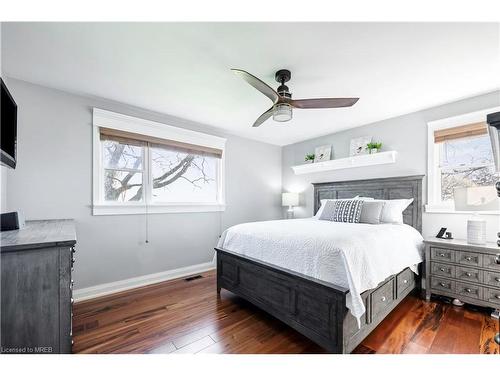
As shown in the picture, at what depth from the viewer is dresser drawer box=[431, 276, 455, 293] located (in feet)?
8.07

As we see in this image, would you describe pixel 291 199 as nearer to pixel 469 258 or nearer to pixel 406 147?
pixel 406 147

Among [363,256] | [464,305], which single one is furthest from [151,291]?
[464,305]

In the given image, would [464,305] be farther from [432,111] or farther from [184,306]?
[184,306]

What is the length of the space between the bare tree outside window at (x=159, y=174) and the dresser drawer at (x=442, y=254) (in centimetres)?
311

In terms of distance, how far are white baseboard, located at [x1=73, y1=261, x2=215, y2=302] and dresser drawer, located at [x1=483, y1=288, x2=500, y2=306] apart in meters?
3.34

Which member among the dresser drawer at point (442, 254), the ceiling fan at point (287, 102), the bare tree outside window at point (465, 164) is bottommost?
the dresser drawer at point (442, 254)

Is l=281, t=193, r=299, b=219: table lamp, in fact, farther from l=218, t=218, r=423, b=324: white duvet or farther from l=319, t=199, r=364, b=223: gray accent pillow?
l=218, t=218, r=423, b=324: white duvet

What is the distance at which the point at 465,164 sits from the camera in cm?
288

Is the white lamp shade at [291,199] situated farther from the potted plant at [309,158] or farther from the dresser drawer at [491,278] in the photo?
the dresser drawer at [491,278]

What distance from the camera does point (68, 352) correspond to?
4.80 ft

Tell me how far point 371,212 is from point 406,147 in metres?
1.27

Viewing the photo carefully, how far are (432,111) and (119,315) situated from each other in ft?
14.7

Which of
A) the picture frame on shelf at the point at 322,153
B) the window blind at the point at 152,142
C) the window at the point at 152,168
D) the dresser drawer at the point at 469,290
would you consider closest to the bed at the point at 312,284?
the dresser drawer at the point at 469,290

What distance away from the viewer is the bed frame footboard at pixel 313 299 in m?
1.60
